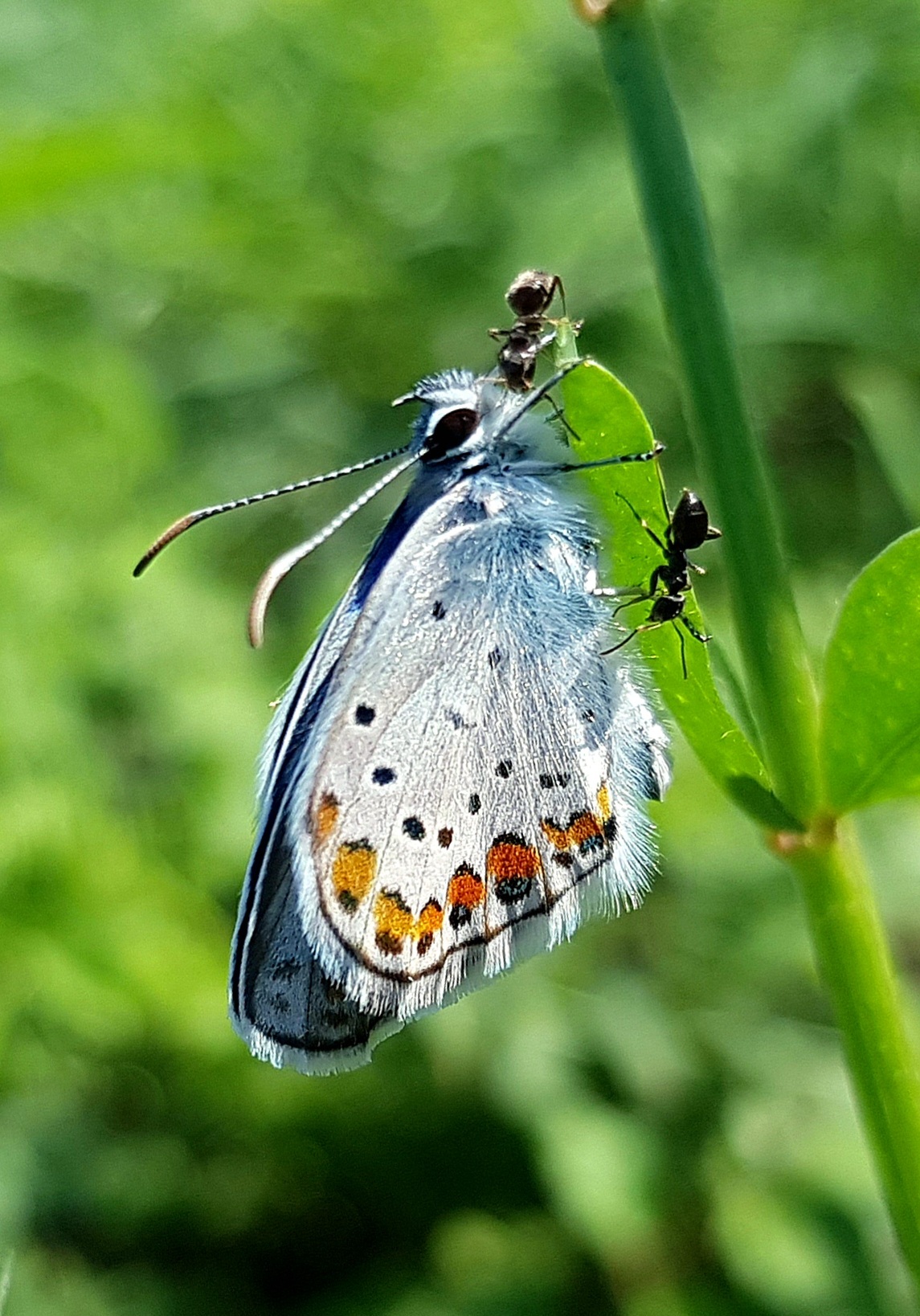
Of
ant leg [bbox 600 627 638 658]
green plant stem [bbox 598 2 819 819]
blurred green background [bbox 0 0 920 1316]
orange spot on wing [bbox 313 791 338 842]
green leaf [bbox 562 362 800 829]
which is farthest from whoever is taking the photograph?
blurred green background [bbox 0 0 920 1316]

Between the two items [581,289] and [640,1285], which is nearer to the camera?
[640,1285]

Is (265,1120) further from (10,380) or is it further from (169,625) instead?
(10,380)

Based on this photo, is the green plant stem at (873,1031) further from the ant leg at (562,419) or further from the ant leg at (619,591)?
the ant leg at (562,419)

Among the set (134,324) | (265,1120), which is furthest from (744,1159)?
(134,324)

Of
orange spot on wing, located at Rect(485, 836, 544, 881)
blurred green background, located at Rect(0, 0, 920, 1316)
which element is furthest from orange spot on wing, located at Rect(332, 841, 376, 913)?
blurred green background, located at Rect(0, 0, 920, 1316)

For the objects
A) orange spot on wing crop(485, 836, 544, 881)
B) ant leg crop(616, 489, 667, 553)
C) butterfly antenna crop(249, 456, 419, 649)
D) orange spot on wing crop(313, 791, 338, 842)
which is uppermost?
butterfly antenna crop(249, 456, 419, 649)

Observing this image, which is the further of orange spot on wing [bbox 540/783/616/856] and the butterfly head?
the butterfly head

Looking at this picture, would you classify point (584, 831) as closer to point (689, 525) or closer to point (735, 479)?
point (689, 525)

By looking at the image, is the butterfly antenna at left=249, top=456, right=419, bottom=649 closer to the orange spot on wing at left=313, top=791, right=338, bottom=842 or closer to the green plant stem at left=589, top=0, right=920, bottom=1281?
the orange spot on wing at left=313, top=791, right=338, bottom=842
